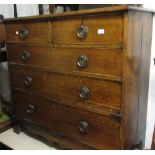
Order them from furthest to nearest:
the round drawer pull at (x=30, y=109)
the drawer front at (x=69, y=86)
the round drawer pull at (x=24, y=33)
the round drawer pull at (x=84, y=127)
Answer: the round drawer pull at (x=30, y=109)
the round drawer pull at (x=24, y=33)
the round drawer pull at (x=84, y=127)
the drawer front at (x=69, y=86)

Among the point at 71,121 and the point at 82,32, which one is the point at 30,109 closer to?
the point at 71,121

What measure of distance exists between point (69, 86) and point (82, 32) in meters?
0.34

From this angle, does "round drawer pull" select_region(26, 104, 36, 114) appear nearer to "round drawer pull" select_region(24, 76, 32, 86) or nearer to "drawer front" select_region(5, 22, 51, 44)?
"round drawer pull" select_region(24, 76, 32, 86)

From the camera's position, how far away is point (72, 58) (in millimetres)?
1274

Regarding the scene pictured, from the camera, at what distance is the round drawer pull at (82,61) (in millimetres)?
1208

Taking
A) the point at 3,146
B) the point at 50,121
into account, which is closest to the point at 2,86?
the point at 3,146

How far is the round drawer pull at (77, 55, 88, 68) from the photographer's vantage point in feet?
3.96

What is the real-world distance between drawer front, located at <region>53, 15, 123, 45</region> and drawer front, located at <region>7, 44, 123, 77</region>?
50mm

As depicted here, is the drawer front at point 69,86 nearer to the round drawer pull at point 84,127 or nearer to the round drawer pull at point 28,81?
the round drawer pull at point 28,81

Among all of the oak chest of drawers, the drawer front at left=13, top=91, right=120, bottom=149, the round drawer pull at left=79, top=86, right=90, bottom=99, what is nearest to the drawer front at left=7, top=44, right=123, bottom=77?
the oak chest of drawers

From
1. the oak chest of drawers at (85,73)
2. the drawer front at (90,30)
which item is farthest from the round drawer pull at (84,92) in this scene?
the drawer front at (90,30)

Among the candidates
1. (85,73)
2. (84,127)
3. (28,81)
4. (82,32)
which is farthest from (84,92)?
(28,81)

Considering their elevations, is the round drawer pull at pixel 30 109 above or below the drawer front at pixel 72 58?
below

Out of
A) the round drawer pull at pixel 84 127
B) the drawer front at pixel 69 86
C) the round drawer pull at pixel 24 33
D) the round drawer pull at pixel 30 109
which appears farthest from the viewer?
the round drawer pull at pixel 30 109
